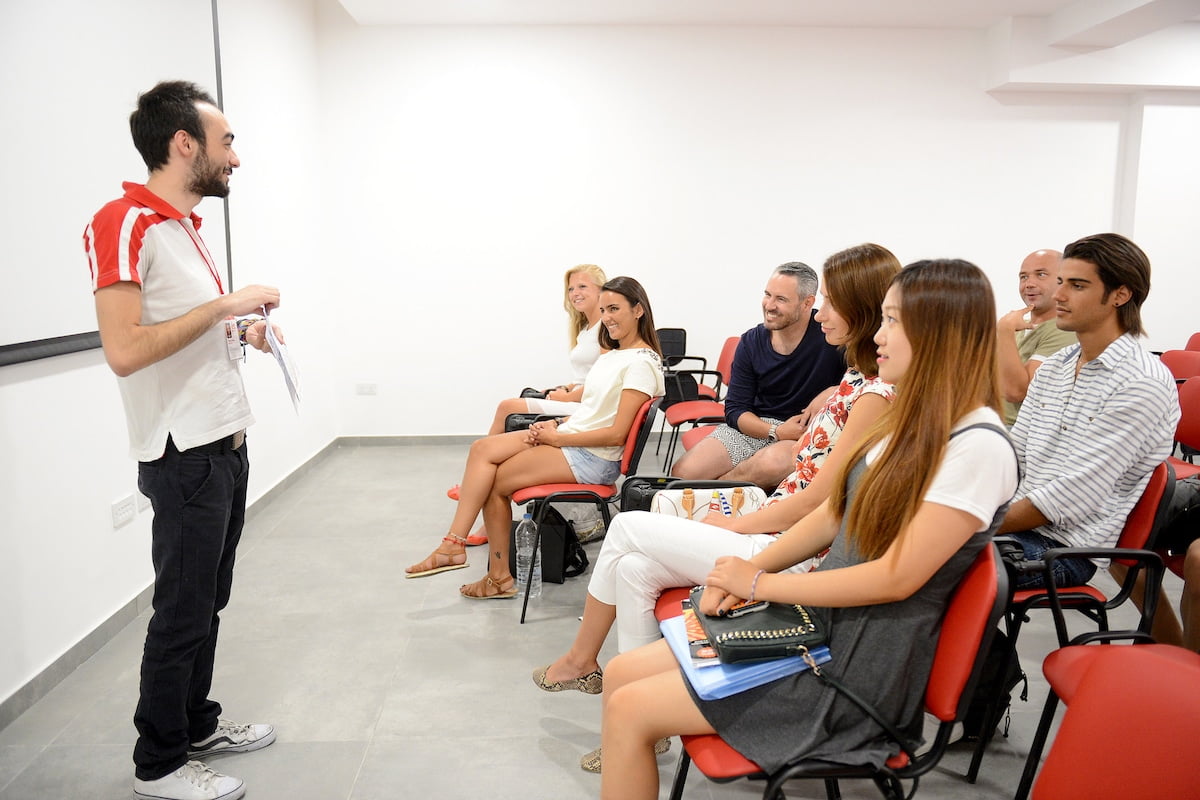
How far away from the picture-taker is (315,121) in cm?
606

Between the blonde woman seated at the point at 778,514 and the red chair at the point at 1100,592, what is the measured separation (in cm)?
58

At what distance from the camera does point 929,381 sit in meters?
1.54

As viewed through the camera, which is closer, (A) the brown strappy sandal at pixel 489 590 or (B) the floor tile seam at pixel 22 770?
(B) the floor tile seam at pixel 22 770

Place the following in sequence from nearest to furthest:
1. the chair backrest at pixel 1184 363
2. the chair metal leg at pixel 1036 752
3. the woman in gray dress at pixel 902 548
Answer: the woman in gray dress at pixel 902 548 → the chair metal leg at pixel 1036 752 → the chair backrest at pixel 1184 363

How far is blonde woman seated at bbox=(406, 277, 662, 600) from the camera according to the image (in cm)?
340

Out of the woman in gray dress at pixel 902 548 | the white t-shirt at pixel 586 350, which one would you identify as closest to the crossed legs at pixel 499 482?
the white t-shirt at pixel 586 350

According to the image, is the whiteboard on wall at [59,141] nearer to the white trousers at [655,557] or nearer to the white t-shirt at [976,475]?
the white trousers at [655,557]

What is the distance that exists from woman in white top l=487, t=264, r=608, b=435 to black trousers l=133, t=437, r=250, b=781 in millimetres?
2347

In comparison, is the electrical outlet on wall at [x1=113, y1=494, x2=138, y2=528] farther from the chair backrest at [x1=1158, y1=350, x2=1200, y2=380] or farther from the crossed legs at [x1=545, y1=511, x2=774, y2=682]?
the chair backrest at [x1=1158, y1=350, x2=1200, y2=380]

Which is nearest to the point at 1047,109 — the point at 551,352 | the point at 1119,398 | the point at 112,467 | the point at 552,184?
the point at 552,184

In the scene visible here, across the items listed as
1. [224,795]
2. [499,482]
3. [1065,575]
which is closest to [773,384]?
[499,482]

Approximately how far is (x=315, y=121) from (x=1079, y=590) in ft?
18.5

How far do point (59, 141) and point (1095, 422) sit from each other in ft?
10.8

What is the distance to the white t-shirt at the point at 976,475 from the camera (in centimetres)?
145
